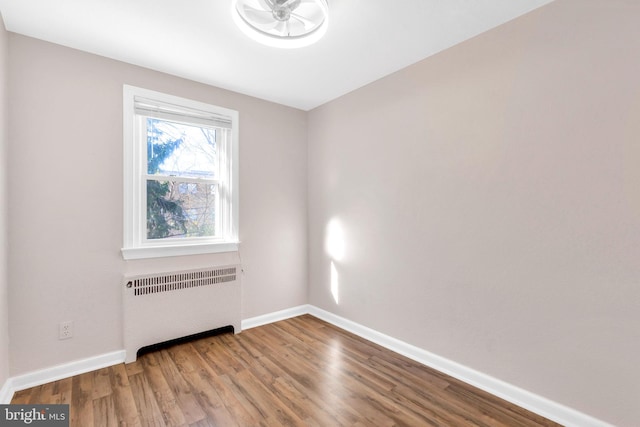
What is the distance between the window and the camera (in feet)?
8.36

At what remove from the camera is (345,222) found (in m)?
3.21

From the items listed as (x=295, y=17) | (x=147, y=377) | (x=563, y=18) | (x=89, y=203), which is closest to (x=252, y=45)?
(x=295, y=17)

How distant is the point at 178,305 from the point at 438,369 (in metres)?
2.35

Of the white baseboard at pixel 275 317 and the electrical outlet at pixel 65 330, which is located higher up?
the electrical outlet at pixel 65 330

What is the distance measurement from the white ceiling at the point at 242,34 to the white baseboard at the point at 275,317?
254cm

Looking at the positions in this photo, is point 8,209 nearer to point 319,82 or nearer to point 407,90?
point 319,82

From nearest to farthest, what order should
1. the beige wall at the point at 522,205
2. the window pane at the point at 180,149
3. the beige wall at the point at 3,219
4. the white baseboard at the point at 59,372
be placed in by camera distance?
the beige wall at the point at 522,205
the beige wall at the point at 3,219
the white baseboard at the point at 59,372
the window pane at the point at 180,149

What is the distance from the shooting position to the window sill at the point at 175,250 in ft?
8.21

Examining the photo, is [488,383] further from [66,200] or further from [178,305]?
[66,200]

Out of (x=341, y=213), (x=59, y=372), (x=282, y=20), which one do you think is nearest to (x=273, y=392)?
(x=59, y=372)

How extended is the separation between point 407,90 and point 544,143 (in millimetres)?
1192

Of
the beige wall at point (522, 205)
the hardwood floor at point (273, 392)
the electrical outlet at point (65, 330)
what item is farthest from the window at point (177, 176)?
the beige wall at point (522, 205)

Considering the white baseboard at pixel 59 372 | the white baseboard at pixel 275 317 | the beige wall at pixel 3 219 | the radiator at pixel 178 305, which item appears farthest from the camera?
the white baseboard at pixel 275 317

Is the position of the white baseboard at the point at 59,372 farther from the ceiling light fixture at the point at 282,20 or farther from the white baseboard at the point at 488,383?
the ceiling light fixture at the point at 282,20
